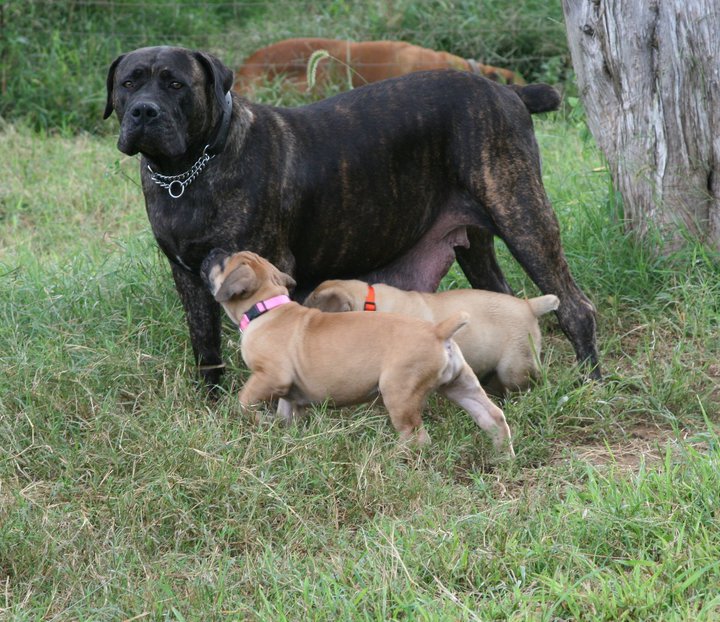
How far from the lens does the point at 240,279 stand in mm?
4402

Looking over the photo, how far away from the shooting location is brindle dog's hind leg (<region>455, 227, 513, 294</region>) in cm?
562

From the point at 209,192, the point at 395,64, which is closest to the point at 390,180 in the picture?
the point at 209,192

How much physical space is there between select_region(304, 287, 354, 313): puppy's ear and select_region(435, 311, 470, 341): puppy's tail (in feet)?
2.40

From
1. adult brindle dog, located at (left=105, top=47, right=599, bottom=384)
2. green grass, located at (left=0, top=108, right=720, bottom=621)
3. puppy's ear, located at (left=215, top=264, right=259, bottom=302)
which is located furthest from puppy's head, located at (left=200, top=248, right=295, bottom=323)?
green grass, located at (left=0, top=108, right=720, bottom=621)

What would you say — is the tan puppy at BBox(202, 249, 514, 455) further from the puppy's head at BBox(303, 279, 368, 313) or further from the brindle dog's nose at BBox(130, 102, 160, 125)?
the brindle dog's nose at BBox(130, 102, 160, 125)

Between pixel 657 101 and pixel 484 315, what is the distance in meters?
1.46

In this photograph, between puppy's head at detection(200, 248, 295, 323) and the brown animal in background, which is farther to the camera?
the brown animal in background

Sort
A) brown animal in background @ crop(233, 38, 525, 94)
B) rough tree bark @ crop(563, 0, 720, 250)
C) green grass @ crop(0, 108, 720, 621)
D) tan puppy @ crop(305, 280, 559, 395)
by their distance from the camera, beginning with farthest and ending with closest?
brown animal in background @ crop(233, 38, 525, 94) → rough tree bark @ crop(563, 0, 720, 250) → tan puppy @ crop(305, 280, 559, 395) → green grass @ crop(0, 108, 720, 621)

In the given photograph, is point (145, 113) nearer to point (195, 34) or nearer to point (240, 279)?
point (240, 279)

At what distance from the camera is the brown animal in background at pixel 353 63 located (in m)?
8.72

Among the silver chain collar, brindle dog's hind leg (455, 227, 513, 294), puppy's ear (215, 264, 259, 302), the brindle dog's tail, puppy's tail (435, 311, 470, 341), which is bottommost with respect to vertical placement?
brindle dog's hind leg (455, 227, 513, 294)

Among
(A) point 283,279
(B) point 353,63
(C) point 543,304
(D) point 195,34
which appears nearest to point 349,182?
Answer: (A) point 283,279

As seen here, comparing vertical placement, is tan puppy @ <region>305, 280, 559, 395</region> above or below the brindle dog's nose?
below

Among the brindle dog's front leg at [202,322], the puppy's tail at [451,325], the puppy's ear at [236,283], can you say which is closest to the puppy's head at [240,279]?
the puppy's ear at [236,283]
